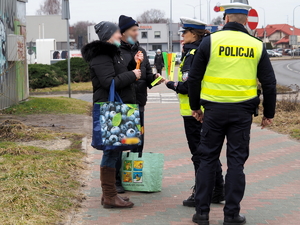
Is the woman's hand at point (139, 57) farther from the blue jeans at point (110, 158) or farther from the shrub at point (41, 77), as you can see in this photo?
the shrub at point (41, 77)

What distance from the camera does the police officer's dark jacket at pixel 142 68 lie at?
224 inches

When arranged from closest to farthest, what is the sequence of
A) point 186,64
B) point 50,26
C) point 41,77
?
point 186,64
point 41,77
point 50,26

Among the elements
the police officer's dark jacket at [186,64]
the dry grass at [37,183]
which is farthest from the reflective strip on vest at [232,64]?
the dry grass at [37,183]

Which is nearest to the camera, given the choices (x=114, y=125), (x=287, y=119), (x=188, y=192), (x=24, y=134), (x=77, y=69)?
(x=114, y=125)

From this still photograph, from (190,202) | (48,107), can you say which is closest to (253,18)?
(48,107)

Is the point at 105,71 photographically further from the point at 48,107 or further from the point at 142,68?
the point at 48,107

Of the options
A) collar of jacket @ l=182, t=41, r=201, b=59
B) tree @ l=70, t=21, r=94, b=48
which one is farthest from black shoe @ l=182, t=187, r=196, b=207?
tree @ l=70, t=21, r=94, b=48

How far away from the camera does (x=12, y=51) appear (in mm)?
13953

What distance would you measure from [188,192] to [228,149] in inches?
60.0

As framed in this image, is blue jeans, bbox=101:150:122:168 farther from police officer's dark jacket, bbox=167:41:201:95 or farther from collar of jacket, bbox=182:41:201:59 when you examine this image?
collar of jacket, bbox=182:41:201:59

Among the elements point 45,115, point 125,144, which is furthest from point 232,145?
point 45,115

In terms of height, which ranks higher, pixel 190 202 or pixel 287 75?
pixel 287 75

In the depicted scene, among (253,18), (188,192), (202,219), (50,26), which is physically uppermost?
(50,26)

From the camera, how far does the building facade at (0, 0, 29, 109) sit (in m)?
13.4
